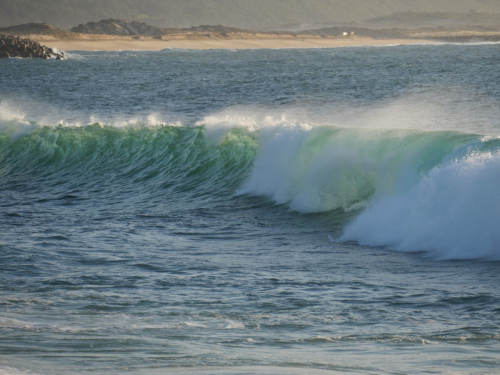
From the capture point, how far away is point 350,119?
93.6ft

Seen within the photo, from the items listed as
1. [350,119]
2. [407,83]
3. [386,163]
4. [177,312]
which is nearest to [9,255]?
[177,312]

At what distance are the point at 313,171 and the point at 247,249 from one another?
4.08 metres

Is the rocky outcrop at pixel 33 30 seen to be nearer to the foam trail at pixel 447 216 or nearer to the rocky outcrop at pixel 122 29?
the rocky outcrop at pixel 122 29

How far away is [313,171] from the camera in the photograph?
46.4 ft

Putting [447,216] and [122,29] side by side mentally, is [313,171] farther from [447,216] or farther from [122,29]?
[122,29]

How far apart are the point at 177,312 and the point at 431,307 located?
2394 mm

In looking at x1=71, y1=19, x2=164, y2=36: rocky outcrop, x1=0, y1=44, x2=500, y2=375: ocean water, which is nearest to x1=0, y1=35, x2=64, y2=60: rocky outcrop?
x1=71, y1=19, x2=164, y2=36: rocky outcrop

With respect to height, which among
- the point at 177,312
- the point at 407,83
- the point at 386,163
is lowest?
the point at 177,312

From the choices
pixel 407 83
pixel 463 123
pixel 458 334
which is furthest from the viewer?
pixel 407 83

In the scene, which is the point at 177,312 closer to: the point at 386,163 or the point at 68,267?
the point at 68,267

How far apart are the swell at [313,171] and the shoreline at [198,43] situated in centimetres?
10190

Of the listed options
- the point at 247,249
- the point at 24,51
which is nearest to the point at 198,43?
the point at 24,51

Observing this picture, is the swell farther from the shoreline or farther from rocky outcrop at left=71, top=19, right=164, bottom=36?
rocky outcrop at left=71, top=19, right=164, bottom=36

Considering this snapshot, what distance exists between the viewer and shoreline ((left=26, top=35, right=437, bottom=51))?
413 feet
